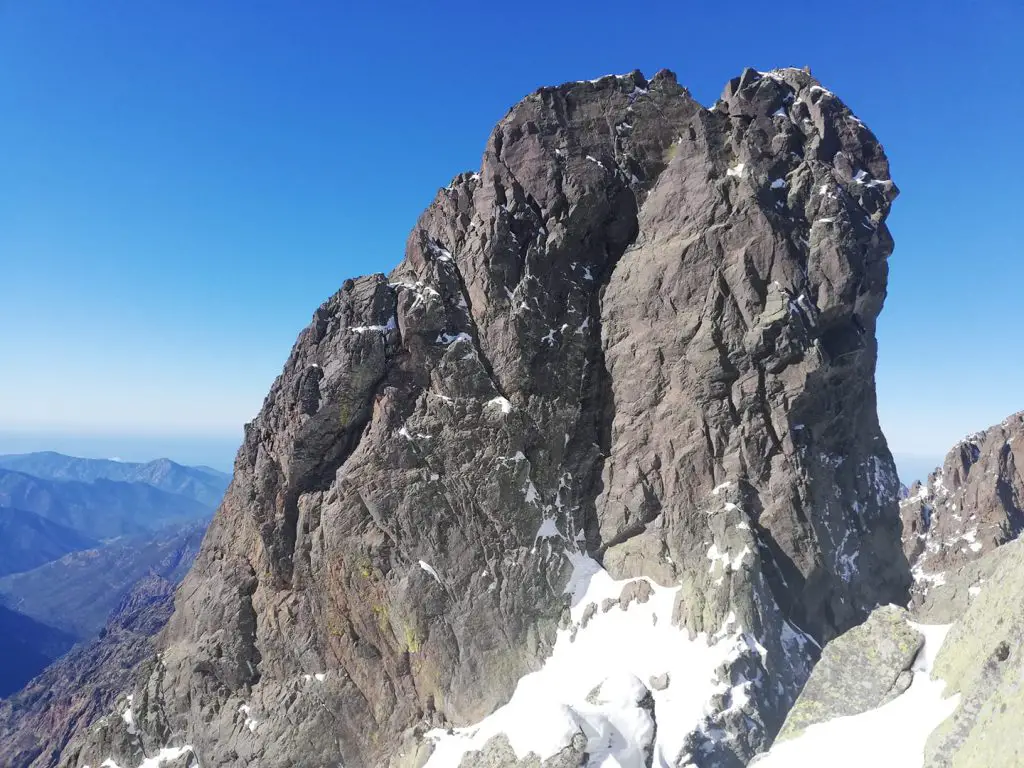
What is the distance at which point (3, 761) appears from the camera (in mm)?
133500

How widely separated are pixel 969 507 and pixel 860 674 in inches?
4830

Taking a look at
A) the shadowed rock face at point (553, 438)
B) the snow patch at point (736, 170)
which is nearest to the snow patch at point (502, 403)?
the shadowed rock face at point (553, 438)

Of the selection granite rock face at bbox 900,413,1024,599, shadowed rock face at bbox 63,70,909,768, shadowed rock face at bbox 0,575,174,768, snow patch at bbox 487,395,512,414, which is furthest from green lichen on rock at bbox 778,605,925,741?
shadowed rock face at bbox 0,575,174,768

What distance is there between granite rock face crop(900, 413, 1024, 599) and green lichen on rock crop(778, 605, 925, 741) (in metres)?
99.3

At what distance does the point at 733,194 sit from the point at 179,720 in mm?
66556

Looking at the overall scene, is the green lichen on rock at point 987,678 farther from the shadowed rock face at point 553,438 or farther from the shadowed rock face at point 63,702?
the shadowed rock face at point 63,702

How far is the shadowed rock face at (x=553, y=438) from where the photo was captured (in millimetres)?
46031

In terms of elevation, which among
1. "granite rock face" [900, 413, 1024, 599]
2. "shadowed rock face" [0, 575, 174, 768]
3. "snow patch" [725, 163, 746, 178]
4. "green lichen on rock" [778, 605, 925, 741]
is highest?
"snow patch" [725, 163, 746, 178]

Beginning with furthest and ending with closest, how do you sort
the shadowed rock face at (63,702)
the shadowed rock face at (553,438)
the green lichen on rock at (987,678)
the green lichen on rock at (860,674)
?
the shadowed rock face at (63,702)
the shadowed rock face at (553,438)
the green lichen on rock at (860,674)
the green lichen on rock at (987,678)

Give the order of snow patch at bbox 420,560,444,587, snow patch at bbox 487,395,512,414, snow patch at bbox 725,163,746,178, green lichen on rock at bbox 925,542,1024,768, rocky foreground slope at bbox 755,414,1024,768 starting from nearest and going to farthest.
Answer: green lichen on rock at bbox 925,542,1024,768 → rocky foreground slope at bbox 755,414,1024,768 → snow patch at bbox 420,560,444,587 → snow patch at bbox 725,163,746,178 → snow patch at bbox 487,395,512,414

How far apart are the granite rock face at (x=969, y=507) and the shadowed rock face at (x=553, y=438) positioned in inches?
2882

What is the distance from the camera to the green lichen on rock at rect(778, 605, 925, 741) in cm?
1554

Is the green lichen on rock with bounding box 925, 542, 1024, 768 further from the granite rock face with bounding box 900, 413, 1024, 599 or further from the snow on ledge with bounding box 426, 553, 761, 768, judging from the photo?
the granite rock face with bounding box 900, 413, 1024, 599

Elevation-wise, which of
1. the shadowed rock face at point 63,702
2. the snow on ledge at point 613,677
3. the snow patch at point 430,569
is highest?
the snow patch at point 430,569
